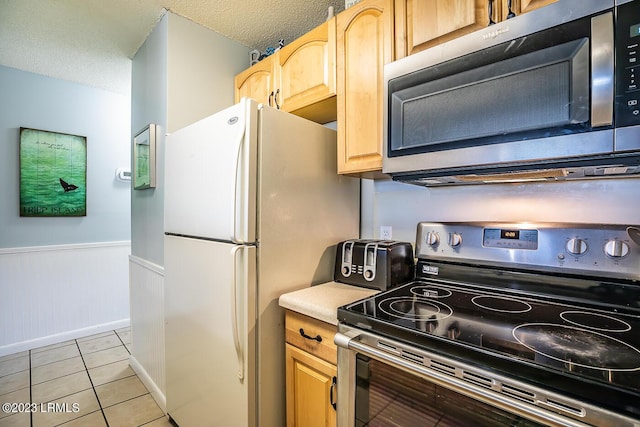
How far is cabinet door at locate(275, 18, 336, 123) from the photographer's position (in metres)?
1.57

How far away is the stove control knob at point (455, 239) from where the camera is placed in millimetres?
1329

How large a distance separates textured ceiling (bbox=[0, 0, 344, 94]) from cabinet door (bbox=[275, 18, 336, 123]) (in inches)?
13.8

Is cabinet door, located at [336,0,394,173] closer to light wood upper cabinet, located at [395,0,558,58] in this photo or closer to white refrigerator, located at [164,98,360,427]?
light wood upper cabinet, located at [395,0,558,58]

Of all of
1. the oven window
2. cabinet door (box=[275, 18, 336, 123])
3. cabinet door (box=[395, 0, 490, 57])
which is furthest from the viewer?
cabinet door (box=[275, 18, 336, 123])

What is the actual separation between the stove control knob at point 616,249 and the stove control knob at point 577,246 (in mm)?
55

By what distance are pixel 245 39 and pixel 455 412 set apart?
98.7 inches

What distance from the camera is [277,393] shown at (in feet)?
4.51

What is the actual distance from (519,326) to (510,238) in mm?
448

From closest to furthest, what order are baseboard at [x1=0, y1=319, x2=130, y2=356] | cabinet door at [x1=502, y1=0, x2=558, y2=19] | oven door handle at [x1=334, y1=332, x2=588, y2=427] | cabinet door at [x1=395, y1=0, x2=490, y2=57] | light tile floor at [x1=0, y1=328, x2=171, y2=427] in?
oven door handle at [x1=334, y1=332, x2=588, y2=427]
cabinet door at [x1=502, y1=0, x2=558, y2=19]
cabinet door at [x1=395, y1=0, x2=490, y2=57]
light tile floor at [x1=0, y1=328, x2=171, y2=427]
baseboard at [x1=0, y1=319, x2=130, y2=356]

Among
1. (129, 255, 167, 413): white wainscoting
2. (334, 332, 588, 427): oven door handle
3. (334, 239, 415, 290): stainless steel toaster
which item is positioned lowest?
(129, 255, 167, 413): white wainscoting

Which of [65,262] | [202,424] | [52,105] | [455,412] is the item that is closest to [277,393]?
[202,424]

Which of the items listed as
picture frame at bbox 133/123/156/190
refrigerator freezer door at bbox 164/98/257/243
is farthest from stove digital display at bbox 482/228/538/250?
picture frame at bbox 133/123/156/190

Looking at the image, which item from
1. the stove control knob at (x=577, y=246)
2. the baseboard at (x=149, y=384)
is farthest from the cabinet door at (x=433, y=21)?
the baseboard at (x=149, y=384)

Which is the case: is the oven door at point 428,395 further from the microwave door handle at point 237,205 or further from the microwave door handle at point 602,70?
the microwave door handle at point 602,70
